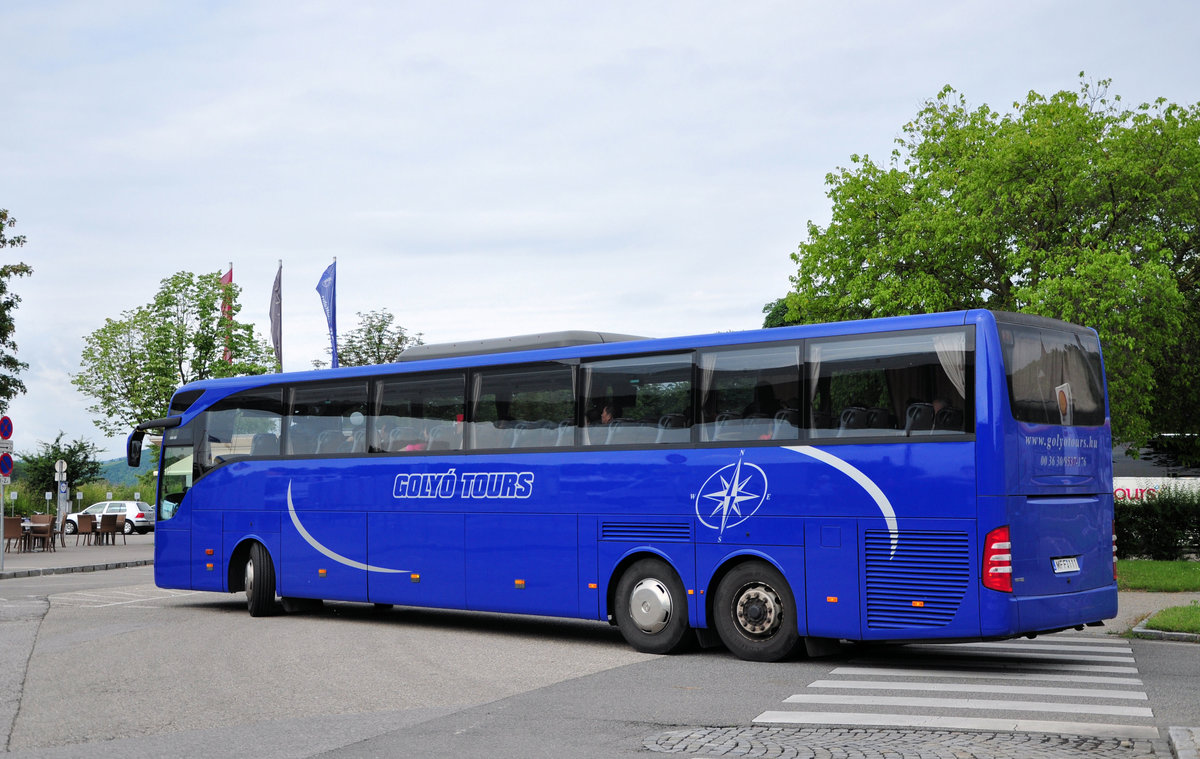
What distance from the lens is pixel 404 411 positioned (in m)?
16.1

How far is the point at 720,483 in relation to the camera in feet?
42.1

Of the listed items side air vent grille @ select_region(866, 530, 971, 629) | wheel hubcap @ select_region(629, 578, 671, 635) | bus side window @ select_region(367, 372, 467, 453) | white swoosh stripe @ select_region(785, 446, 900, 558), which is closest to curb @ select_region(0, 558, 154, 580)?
bus side window @ select_region(367, 372, 467, 453)

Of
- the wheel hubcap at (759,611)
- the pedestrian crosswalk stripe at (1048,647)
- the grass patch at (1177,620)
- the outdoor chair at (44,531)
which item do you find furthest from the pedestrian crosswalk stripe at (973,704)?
the outdoor chair at (44,531)

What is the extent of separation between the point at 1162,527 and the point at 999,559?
19959 mm

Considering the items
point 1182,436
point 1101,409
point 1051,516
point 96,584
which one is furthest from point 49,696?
point 1182,436

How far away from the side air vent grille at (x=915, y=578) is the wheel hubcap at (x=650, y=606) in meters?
2.45

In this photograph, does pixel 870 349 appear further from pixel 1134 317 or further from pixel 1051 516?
pixel 1134 317

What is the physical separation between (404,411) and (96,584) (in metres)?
12.6

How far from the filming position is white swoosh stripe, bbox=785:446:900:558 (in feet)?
37.9

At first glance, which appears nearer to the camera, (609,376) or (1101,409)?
(1101,409)

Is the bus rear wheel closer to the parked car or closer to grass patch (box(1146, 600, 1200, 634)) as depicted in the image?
grass patch (box(1146, 600, 1200, 634))

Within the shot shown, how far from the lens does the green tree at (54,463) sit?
7256cm

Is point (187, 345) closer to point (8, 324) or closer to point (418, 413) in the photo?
point (8, 324)

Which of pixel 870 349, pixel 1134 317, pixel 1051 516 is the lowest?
pixel 1051 516
